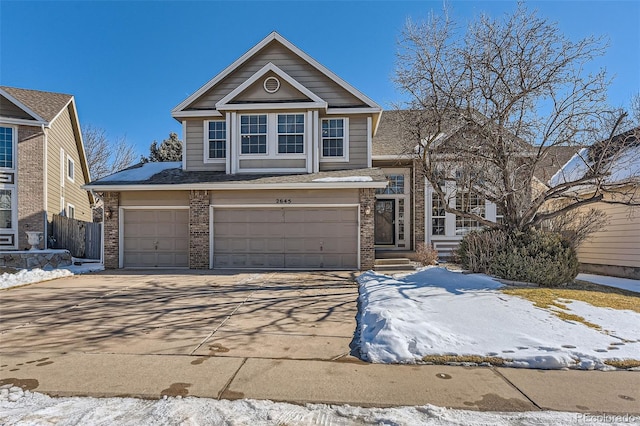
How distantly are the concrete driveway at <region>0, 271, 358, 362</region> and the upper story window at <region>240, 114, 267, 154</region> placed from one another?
17.0ft

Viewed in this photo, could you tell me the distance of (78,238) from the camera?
15969mm

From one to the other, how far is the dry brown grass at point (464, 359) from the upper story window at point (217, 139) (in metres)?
11.1

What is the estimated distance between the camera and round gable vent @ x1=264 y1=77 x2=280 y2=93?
42.2 ft

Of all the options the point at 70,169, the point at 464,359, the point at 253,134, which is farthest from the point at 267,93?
the point at 70,169

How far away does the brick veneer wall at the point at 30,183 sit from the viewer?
15.3 metres

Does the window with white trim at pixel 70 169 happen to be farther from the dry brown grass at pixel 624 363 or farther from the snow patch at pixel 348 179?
the dry brown grass at pixel 624 363

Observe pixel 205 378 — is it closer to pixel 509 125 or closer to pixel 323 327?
pixel 323 327

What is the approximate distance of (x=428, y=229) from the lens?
14008mm

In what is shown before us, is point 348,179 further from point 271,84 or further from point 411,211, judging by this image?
point 271,84

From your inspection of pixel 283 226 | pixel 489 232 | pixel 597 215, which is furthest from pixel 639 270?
pixel 283 226

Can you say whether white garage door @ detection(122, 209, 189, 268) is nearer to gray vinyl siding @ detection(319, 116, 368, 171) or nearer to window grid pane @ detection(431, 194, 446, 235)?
gray vinyl siding @ detection(319, 116, 368, 171)

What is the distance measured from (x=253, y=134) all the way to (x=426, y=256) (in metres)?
7.58

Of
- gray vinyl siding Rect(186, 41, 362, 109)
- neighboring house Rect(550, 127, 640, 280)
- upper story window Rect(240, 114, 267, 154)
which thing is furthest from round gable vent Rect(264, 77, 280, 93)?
neighboring house Rect(550, 127, 640, 280)

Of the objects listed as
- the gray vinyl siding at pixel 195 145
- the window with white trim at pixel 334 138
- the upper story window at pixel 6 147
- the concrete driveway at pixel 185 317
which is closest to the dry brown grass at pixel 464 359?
the concrete driveway at pixel 185 317
